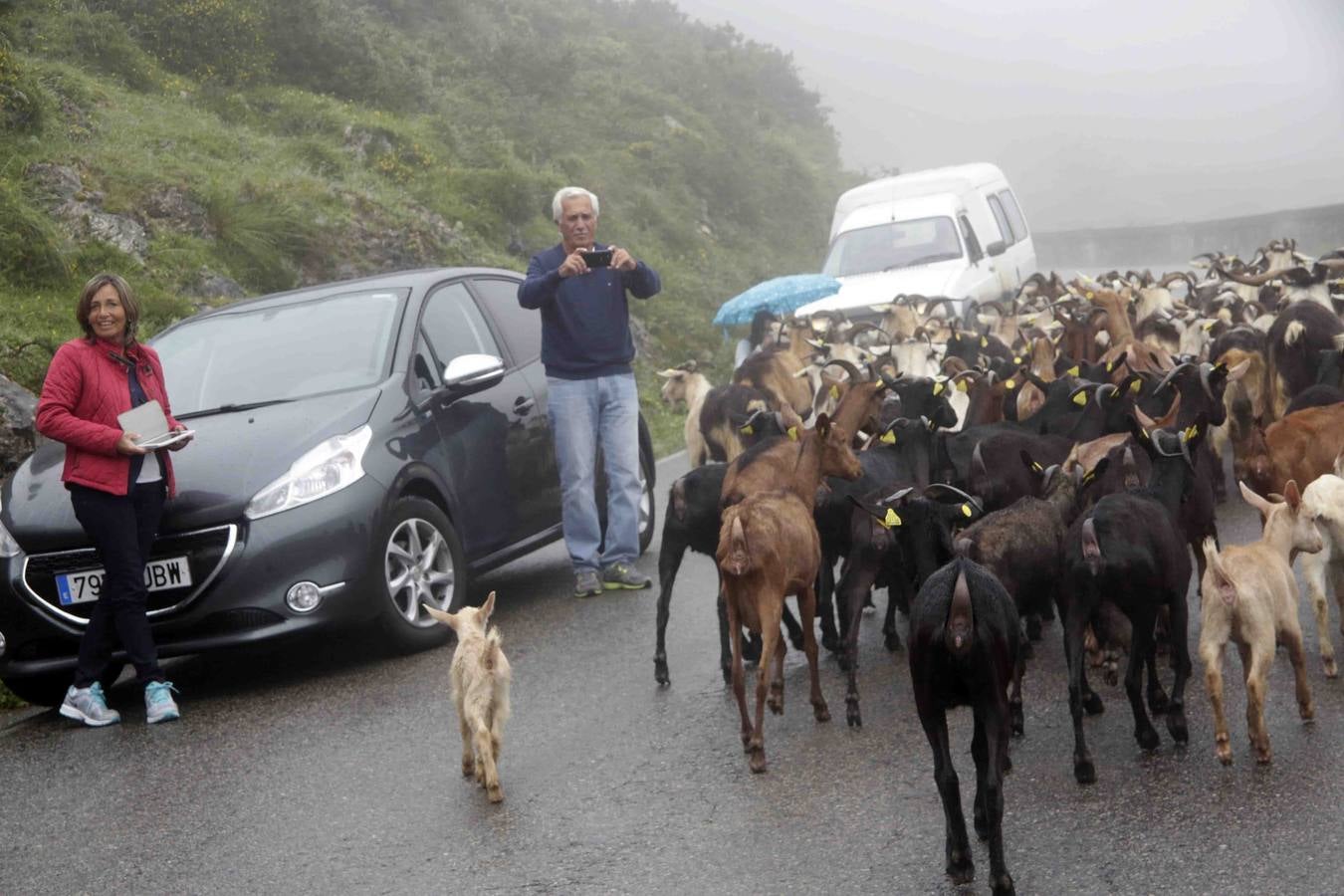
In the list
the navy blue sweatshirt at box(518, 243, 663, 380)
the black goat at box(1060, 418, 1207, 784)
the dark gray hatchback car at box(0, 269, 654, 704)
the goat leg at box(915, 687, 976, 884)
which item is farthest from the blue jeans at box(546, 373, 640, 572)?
the goat leg at box(915, 687, 976, 884)

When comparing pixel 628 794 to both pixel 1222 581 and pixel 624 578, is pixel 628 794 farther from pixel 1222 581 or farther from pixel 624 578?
pixel 624 578

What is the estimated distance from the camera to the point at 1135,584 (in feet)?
24.0

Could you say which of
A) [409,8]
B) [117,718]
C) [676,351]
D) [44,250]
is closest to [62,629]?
[117,718]

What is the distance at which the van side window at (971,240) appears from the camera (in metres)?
22.1

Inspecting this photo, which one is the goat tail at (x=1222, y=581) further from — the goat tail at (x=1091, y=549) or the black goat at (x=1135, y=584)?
the goat tail at (x=1091, y=549)

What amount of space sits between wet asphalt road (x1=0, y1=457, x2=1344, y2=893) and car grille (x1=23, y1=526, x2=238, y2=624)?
597 millimetres

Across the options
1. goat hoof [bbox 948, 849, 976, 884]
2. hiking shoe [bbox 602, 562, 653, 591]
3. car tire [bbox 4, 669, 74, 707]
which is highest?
goat hoof [bbox 948, 849, 976, 884]

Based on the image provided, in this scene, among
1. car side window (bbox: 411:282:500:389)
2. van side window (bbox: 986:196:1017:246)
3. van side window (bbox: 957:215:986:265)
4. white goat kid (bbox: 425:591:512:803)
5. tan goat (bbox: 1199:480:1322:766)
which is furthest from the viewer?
van side window (bbox: 986:196:1017:246)

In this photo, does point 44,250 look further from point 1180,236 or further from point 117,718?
point 1180,236

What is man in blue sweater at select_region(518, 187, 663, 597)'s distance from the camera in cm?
1107

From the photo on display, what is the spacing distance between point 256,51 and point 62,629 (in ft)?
72.6

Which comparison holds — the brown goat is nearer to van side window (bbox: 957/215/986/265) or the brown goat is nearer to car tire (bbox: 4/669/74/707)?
car tire (bbox: 4/669/74/707)

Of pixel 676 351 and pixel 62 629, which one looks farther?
pixel 676 351

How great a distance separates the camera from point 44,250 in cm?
1769
